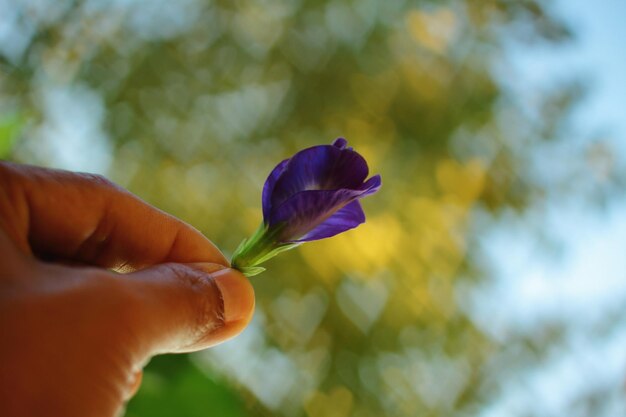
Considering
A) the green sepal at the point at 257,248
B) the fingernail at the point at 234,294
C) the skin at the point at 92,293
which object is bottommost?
the skin at the point at 92,293

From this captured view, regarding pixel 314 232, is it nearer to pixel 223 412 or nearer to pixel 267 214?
pixel 267 214

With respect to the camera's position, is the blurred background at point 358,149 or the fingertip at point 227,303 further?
the blurred background at point 358,149

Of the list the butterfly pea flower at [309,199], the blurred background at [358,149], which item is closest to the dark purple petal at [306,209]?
the butterfly pea flower at [309,199]

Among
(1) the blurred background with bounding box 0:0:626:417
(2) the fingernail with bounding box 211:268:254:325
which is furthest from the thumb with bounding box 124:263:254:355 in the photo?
(1) the blurred background with bounding box 0:0:626:417

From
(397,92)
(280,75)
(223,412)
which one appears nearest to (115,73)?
(280,75)

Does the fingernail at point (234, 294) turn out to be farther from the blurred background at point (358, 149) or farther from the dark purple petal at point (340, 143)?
the blurred background at point (358, 149)

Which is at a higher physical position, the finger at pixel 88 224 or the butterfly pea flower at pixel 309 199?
the butterfly pea flower at pixel 309 199
